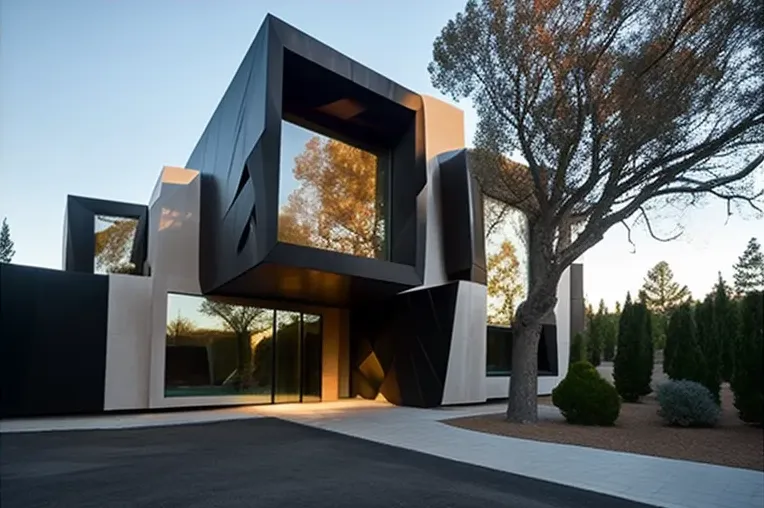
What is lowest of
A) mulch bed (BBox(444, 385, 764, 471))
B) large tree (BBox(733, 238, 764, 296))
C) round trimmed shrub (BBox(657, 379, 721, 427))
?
mulch bed (BBox(444, 385, 764, 471))

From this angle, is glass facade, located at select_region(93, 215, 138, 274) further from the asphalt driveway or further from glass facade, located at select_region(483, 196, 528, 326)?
glass facade, located at select_region(483, 196, 528, 326)

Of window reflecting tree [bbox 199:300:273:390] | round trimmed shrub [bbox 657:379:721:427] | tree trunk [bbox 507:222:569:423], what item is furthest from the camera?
window reflecting tree [bbox 199:300:273:390]

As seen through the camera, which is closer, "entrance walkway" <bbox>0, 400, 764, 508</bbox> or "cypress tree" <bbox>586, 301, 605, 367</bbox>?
"entrance walkway" <bbox>0, 400, 764, 508</bbox>

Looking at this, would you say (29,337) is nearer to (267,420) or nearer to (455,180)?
(267,420)

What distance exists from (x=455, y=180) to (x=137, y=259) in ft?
31.5

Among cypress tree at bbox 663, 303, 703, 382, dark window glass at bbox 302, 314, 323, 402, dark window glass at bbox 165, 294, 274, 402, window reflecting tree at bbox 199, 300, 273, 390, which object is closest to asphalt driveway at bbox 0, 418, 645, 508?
dark window glass at bbox 165, 294, 274, 402

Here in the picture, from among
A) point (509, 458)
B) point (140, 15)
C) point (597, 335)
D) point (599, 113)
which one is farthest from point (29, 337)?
point (597, 335)

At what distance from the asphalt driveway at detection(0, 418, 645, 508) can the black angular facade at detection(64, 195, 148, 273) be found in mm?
8414

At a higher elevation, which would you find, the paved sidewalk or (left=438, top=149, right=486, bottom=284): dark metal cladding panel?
(left=438, top=149, right=486, bottom=284): dark metal cladding panel

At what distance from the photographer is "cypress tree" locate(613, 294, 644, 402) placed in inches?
579

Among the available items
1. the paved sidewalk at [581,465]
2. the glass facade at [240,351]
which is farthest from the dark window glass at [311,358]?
the paved sidewalk at [581,465]

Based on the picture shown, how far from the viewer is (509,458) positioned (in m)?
7.25

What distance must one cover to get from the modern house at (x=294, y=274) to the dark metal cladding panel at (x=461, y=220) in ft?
0.15

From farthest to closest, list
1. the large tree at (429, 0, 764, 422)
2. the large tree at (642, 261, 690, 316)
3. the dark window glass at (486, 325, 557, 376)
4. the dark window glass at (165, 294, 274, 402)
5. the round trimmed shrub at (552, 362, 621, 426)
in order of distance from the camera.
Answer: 1. the dark window glass at (486, 325, 557, 376)
2. the dark window glass at (165, 294, 274, 402)
3. the round trimmed shrub at (552, 362, 621, 426)
4. the large tree at (429, 0, 764, 422)
5. the large tree at (642, 261, 690, 316)
